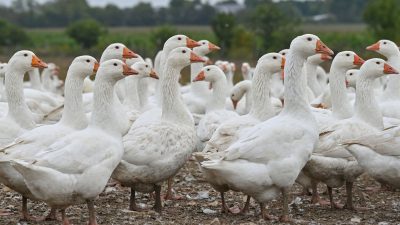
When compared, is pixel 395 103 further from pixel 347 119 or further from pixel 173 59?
pixel 173 59

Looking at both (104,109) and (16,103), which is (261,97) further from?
(16,103)

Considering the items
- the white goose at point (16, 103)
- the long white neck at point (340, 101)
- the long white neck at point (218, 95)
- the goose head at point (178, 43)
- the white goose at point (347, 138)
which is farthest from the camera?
the long white neck at point (218, 95)

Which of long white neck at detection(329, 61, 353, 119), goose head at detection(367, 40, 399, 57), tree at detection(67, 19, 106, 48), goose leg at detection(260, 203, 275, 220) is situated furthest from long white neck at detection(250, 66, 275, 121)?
tree at detection(67, 19, 106, 48)

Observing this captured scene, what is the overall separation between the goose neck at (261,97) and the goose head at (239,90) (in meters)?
4.02

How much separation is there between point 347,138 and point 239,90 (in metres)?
5.72

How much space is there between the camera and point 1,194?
12.8 m

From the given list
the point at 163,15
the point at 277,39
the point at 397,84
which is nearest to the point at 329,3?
the point at 163,15

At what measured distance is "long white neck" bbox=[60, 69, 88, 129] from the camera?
36.2 ft

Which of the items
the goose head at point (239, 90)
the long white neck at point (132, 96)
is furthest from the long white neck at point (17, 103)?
the goose head at point (239, 90)

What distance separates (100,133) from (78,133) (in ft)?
0.88

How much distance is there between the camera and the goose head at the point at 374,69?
12109mm

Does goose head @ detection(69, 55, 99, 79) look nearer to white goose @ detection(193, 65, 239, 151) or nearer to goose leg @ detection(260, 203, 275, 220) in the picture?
goose leg @ detection(260, 203, 275, 220)

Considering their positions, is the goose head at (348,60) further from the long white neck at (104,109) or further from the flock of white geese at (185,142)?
the long white neck at (104,109)

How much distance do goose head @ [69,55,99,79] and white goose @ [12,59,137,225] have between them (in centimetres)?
99
